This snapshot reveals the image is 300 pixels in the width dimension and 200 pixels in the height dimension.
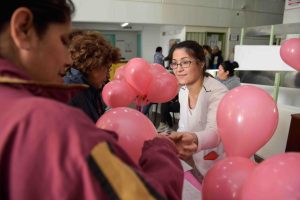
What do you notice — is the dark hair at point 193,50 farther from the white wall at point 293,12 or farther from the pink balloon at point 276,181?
the white wall at point 293,12

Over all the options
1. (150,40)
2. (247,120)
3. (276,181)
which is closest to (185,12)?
(150,40)

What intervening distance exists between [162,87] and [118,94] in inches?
15.0

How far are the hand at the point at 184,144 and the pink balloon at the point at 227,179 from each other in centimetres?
12

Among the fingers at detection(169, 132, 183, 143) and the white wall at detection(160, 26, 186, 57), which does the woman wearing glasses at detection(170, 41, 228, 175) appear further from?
the white wall at detection(160, 26, 186, 57)

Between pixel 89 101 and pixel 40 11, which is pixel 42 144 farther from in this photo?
pixel 89 101

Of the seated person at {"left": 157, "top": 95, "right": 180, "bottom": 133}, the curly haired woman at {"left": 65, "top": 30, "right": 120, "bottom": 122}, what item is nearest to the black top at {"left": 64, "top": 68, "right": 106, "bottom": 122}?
the curly haired woman at {"left": 65, "top": 30, "right": 120, "bottom": 122}

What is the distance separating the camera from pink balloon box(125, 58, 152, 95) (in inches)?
82.0

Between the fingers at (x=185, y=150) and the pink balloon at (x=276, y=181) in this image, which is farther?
the fingers at (x=185, y=150)

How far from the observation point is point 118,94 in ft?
7.02

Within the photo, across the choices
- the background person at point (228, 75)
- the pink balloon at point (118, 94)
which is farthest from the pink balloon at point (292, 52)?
the pink balloon at point (118, 94)

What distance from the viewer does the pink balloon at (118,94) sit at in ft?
7.02

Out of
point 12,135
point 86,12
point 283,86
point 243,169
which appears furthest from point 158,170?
point 86,12

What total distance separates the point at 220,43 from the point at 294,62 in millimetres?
6167

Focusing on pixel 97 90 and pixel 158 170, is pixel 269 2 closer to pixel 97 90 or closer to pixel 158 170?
pixel 97 90
